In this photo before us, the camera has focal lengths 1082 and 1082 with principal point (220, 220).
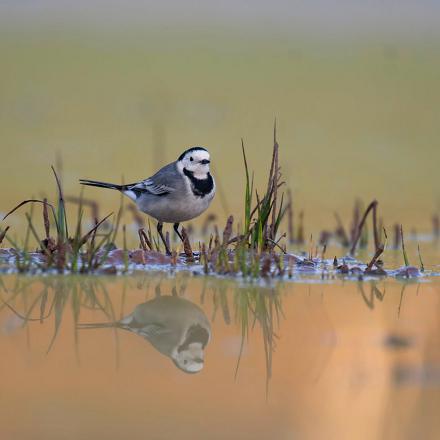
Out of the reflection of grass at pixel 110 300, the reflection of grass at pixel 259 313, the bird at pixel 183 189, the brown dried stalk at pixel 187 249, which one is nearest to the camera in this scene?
the reflection of grass at pixel 259 313

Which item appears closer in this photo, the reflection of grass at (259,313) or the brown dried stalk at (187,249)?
the reflection of grass at (259,313)

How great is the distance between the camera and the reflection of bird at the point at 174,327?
14.9ft

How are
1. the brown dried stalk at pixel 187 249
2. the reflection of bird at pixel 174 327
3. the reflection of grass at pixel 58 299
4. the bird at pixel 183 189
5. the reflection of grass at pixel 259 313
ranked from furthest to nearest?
1. the bird at pixel 183 189
2. the brown dried stalk at pixel 187 249
3. the reflection of grass at pixel 58 299
4. the reflection of grass at pixel 259 313
5. the reflection of bird at pixel 174 327

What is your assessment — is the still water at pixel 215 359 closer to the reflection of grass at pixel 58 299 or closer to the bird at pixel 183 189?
the reflection of grass at pixel 58 299

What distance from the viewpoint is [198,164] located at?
7.74 m

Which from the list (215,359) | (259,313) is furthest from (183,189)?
(215,359)

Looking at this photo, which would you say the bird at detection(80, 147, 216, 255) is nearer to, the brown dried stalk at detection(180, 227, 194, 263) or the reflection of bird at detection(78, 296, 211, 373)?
the brown dried stalk at detection(180, 227, 194, 263)

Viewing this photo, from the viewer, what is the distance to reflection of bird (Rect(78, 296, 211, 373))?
4.55m

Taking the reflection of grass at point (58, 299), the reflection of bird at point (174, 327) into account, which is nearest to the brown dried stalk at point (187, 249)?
the reflection of grass at point (58, 299)

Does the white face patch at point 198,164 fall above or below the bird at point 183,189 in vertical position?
above

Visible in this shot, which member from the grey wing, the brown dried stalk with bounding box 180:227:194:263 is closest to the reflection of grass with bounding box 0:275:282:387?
the brown dried stalk with bounding box 180:227:194:263

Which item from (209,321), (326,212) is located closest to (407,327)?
(209,321)

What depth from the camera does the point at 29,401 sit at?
384cm

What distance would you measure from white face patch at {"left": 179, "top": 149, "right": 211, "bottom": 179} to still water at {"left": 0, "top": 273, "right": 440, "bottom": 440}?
5.04ft
